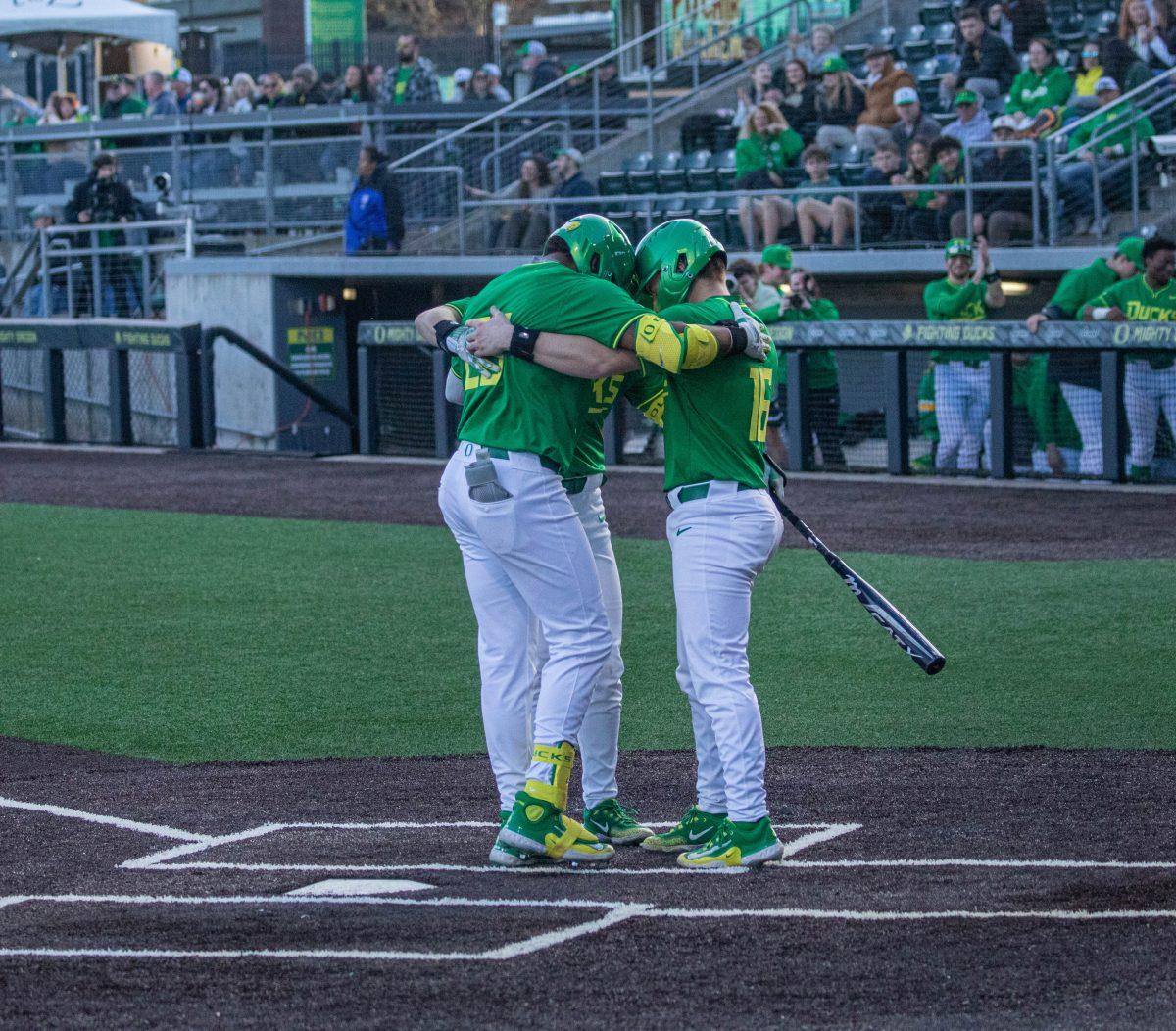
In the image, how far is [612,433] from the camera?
1761cm

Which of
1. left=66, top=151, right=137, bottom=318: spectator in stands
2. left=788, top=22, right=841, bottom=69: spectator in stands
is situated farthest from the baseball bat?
left=66, top=151, right=137, bottom=318: spectator in stands

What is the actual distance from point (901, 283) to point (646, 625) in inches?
368

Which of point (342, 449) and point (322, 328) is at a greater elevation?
point (322, 328)

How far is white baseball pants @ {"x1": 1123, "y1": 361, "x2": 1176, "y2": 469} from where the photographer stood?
46.5 feet

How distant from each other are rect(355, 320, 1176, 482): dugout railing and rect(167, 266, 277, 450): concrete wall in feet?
7.55

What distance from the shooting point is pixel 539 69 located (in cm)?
2502

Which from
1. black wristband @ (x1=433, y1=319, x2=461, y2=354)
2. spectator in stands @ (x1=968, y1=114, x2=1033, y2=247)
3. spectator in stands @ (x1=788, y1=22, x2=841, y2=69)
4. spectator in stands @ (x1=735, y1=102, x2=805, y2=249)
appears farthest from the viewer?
spectator in stands @ (x1=788, y1=22, x2=841, y2=69)

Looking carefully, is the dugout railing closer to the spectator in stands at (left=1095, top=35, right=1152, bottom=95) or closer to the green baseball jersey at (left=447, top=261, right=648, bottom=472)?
the spectator in stands at (left=1095, top=35, right=1152, bottom=95)

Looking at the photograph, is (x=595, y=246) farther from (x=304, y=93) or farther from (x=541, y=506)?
(x=304, y=93)

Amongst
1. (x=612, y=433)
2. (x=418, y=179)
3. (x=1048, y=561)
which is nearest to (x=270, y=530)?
(x=612, y=433)

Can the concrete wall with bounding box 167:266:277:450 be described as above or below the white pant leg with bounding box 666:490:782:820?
above

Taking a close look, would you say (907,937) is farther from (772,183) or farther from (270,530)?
(772,183)

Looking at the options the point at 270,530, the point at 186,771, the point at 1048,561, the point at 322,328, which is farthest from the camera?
the point at 322,328

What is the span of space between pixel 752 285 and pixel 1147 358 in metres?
3.16
